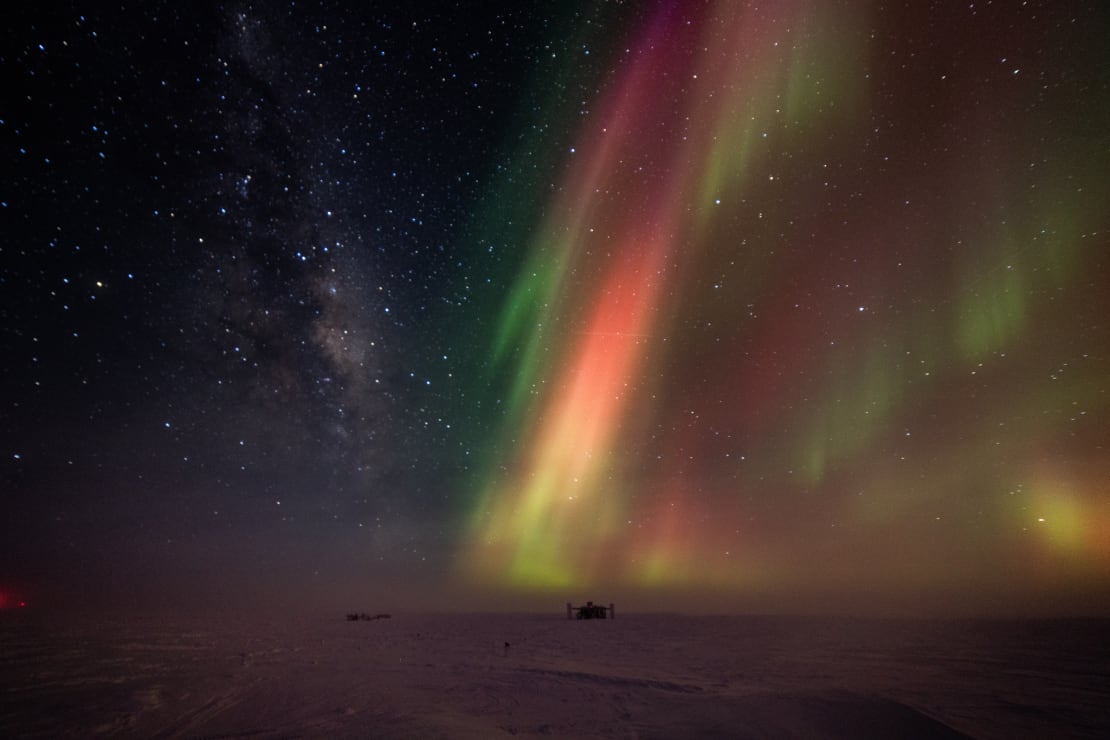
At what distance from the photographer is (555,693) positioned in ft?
46.1

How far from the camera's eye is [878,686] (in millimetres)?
15062

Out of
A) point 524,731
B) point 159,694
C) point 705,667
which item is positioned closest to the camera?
point 524,731

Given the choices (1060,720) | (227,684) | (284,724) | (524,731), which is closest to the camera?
(524,731)

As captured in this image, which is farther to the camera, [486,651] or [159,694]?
[486,651]

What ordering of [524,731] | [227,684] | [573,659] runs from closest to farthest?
[524,731] < [227,684] < [573,659]

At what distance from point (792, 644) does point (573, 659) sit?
16.0 m

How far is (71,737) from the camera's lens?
10.9m

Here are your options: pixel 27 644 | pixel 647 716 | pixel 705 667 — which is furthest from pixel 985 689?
pixel 27 644

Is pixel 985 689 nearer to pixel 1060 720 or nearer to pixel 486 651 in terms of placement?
pixel 1060 720

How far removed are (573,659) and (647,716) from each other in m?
11.3

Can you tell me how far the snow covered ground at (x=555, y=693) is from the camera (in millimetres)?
10875

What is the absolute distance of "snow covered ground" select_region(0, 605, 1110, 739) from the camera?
10.9 metres

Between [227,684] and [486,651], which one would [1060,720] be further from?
[227,684]

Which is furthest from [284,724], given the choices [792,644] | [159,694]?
[792,644]
